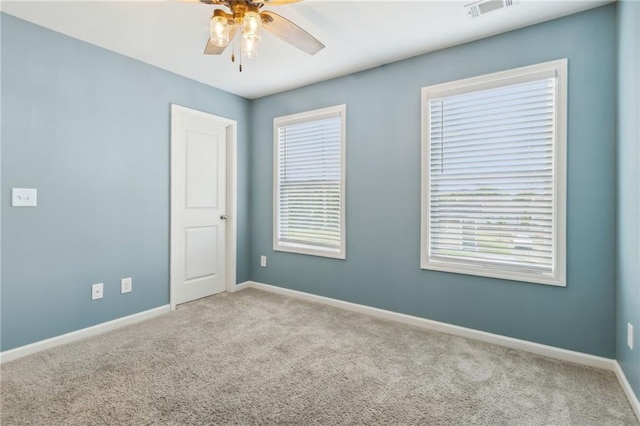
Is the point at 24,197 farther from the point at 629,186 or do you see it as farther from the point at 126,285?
Answer: the point at 629,186

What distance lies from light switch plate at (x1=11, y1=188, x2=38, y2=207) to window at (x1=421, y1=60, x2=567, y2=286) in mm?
3201

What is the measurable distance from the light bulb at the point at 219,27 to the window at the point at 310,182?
1894mm

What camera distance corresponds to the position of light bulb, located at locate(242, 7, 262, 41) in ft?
5.62

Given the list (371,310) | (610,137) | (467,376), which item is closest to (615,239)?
(610,137)

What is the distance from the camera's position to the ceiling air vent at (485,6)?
86.8 inches

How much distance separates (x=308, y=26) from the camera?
251cm

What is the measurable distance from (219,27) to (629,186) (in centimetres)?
257

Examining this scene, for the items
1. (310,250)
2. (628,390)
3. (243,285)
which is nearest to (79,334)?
(243,285)

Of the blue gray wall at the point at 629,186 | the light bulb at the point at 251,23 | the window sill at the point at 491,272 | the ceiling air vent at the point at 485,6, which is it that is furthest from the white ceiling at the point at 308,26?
the window sill at the point at 491,272

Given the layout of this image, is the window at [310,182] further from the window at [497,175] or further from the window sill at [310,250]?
the window at [497,175]

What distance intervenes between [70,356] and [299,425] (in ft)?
6.28

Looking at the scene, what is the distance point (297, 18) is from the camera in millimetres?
2395

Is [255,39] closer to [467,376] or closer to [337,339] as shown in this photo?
[337,339]

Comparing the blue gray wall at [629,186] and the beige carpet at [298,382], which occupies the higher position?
the blue gray wall at [629,186]
